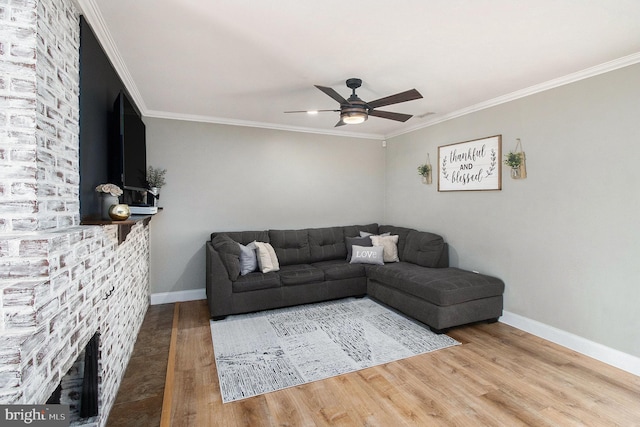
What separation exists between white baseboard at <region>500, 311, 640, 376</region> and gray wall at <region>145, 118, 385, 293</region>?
9.00 ft

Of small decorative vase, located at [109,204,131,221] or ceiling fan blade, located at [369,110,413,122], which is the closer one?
small decorative vase, located at [109,204,131,221]

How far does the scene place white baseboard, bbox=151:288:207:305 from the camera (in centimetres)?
426

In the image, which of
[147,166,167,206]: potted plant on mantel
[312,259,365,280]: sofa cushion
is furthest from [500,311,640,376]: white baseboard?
[147,166,167,206]: potted plant on mantel

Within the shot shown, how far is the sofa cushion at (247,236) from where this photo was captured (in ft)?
14.3

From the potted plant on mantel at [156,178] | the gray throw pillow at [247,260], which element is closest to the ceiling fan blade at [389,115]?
the gray throw pillow at [247,260]

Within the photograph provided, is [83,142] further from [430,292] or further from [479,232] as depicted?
[479,232]

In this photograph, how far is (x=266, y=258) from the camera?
4.06 meters

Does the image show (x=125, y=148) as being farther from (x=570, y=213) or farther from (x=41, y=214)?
(x=570, y=213)

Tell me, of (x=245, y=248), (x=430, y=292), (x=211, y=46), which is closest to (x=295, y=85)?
(x=211, y=46)

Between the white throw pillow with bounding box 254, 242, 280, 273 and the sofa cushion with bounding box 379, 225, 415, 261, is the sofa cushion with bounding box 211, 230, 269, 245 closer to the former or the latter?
the white throw pillow with bounding box 254, 242, 280, 273

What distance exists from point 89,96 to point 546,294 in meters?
4.19

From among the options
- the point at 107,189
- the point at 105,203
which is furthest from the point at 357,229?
the point at 107,189

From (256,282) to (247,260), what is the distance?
324 millimetres

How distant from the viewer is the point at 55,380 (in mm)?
1271
